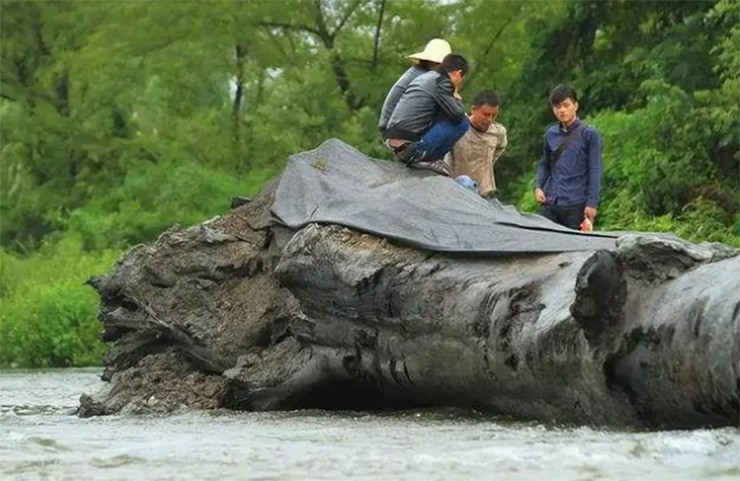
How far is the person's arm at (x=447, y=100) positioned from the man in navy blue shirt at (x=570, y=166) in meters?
1.12

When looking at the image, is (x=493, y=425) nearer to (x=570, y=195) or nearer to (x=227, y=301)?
(x=227, y=301)

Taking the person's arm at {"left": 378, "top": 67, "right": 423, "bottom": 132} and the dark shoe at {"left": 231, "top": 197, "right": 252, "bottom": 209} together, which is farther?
the person's arm at {"left": 378, "top": 67, "right": 423, "bottom": 132}

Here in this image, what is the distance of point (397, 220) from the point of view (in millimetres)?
8555

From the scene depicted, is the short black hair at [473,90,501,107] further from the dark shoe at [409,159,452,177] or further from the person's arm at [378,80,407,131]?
the dark shoe at [409,159,452,177]

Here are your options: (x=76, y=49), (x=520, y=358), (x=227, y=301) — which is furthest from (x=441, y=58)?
(x=76, y=49)

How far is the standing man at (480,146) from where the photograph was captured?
11242mm

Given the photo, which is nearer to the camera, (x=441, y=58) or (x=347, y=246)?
(x=347, y=246)

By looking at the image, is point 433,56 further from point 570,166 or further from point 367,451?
point 367,451

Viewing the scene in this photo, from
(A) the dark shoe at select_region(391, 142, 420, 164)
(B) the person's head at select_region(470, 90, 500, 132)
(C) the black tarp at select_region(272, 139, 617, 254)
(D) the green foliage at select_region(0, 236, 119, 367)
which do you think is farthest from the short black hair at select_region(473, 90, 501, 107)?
(D) the green foliage at select_region(0, 236, 119, 367)

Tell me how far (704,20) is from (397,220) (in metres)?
13.9

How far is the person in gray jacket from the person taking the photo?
396 inches

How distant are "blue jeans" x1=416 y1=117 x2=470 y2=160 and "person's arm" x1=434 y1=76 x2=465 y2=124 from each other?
5cm

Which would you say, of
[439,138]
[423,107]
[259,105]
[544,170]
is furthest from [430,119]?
[259,105]

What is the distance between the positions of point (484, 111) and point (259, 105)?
19.0 metres
